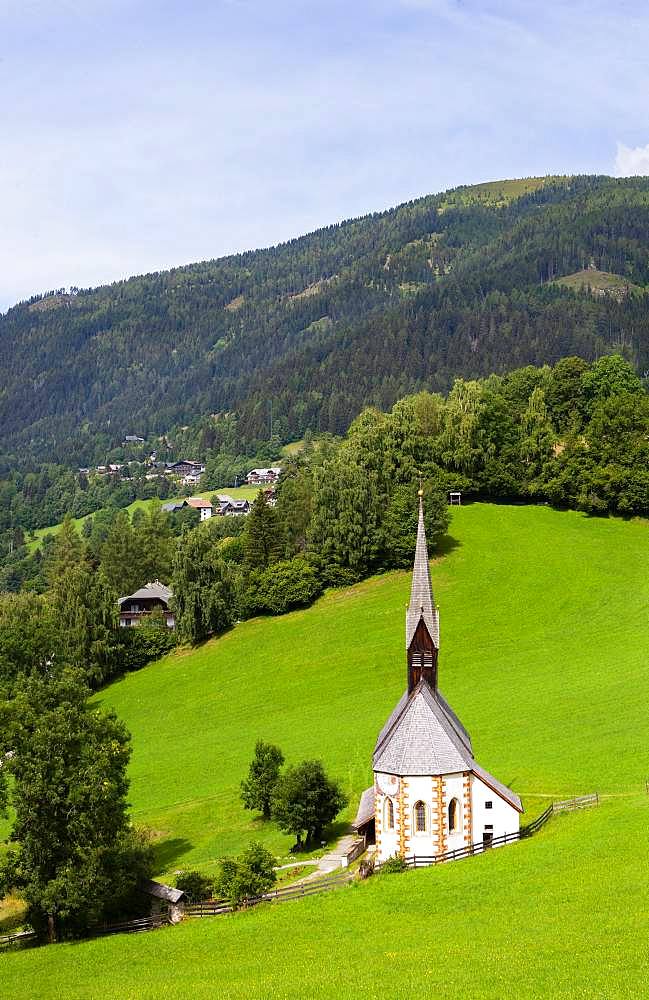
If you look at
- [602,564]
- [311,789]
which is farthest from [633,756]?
[602,564]

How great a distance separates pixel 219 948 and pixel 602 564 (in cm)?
7720

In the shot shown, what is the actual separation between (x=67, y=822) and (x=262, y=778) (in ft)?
49.5

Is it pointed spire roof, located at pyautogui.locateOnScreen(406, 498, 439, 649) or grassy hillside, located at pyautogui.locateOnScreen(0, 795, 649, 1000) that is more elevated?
pointed spire roof, located at pyautogui.locateOnScreen(406, 498, 439, 649)

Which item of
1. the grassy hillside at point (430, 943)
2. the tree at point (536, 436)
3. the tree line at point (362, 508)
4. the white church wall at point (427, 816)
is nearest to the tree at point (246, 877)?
the grassy hillside at point (430, 943)

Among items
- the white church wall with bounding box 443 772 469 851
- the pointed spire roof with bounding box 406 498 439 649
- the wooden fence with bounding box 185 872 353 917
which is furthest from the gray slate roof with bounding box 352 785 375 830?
the pointed spire roof with bounding box 406 498 439 649

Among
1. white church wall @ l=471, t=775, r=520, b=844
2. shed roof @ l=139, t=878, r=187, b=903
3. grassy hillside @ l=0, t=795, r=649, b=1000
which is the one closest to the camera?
grassy hillside @ l=0, t=795, r=649, b=1000

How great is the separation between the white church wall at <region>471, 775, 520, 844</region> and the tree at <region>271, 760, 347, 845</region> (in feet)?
30.1

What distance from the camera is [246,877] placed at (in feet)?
152

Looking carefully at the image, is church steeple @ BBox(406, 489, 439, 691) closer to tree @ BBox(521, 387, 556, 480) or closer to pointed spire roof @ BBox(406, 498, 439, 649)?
pointed spire roof @ BBox(406, 498, 439, 649)

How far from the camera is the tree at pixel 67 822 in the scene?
47031mm

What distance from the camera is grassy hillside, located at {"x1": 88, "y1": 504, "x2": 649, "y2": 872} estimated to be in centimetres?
6400

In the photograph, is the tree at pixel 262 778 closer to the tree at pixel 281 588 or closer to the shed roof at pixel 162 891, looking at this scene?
the shed roof at pixel 162 891

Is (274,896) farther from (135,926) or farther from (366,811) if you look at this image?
(366,811)

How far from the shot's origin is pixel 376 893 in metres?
43.8
